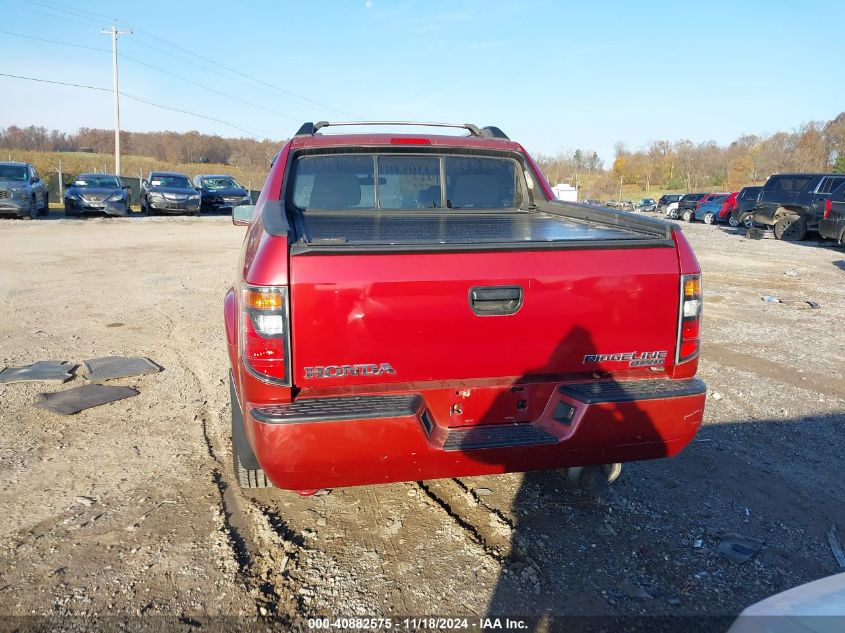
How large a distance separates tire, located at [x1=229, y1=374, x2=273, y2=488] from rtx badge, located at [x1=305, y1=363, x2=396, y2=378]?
0.57 metres

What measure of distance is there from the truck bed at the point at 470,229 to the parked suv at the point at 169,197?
22238 mm

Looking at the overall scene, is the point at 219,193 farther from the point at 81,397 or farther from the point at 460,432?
the point at 460,432

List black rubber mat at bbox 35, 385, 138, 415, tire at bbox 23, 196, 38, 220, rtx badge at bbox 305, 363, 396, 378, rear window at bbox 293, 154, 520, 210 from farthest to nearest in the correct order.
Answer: tire at bbox 23, 196, 38, 220 → black rubber mat at bbox 35, 385, 138, 415 → rear window at bbox 293, 154, 520, 210 → rtx badge at bbox 305, 363, 396, 378

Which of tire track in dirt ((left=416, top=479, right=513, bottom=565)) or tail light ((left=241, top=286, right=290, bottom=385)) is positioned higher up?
tail light ((left=241, top=286, right=290, bottom=385))

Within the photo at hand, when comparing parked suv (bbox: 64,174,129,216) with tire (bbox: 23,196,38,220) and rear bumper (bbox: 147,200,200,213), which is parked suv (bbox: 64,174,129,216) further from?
tire (bbox: 23,196,38,220)

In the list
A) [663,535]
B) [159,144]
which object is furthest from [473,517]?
[159,144]

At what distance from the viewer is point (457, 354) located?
2793mm

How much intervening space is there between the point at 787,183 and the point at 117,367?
70.3 feet

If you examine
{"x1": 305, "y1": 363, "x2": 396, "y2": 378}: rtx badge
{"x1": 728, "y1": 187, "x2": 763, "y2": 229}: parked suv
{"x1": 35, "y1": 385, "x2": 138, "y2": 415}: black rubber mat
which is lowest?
{"x1": 35, "y1": 385, "x2": 138, "y2": 415}: black rubber mat

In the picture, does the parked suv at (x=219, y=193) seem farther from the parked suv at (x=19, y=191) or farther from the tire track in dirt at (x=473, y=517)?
the tire track in dirt at (x=473, y=517)

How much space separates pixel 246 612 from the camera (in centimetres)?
265

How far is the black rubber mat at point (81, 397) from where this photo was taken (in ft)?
15.9

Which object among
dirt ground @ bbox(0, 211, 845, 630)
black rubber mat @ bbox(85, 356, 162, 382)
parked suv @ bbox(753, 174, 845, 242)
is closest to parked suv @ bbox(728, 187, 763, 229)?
parked suv @ bbox(753, 174, 845, 242)

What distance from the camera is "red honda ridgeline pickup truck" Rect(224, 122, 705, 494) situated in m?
2.61
